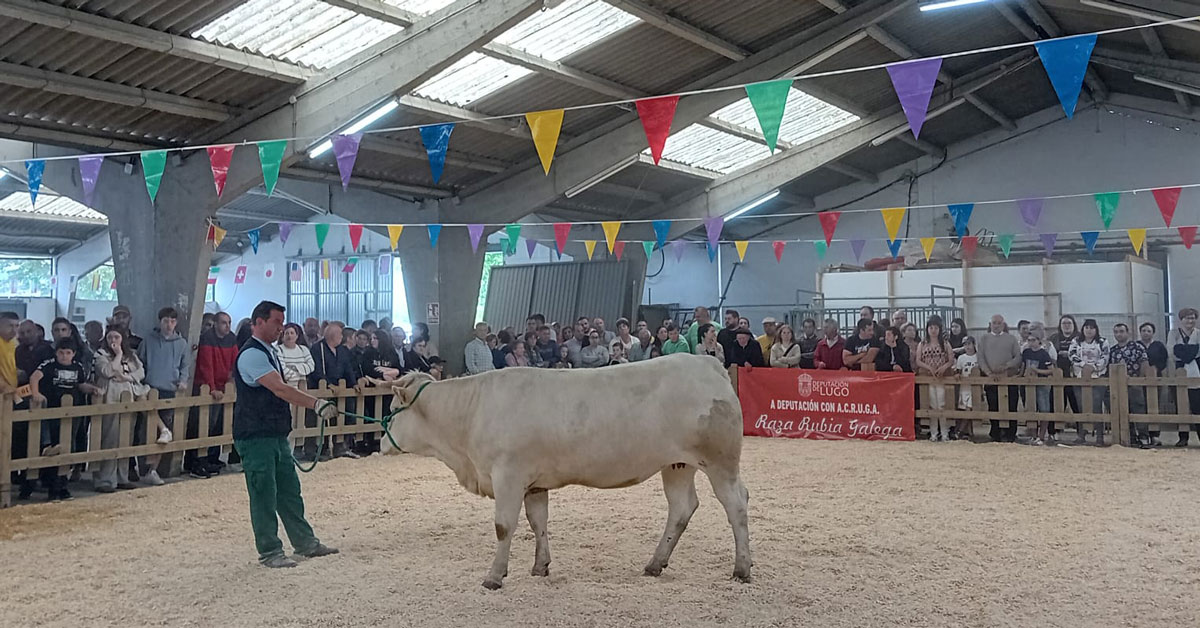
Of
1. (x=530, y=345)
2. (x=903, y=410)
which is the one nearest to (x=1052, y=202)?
(x=903, y=410)

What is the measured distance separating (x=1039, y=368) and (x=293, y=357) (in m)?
9.43

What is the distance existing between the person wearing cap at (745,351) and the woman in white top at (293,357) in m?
5.96

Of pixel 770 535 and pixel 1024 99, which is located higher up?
pixel 1024 99

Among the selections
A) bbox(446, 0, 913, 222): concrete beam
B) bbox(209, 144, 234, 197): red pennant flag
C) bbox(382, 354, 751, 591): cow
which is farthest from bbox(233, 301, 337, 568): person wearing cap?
bbox(446, 0, 913, 222): concrete beam

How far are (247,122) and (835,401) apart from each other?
29.1 feet

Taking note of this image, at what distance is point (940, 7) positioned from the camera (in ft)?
41.9

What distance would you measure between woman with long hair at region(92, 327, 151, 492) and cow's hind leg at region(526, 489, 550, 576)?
546cm

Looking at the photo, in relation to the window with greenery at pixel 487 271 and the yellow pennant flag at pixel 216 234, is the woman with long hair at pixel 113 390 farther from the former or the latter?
the window with greenery at pixel 487 271

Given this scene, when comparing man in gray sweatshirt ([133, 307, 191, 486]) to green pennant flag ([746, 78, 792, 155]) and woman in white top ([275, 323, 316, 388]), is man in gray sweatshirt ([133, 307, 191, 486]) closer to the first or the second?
woman in white top ([275, 323, 316, 388])

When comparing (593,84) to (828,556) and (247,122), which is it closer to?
(247,122)

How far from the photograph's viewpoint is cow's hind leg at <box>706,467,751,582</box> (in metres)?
5.35

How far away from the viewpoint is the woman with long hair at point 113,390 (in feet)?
29.5

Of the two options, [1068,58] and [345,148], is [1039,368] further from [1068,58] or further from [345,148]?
[345,148]

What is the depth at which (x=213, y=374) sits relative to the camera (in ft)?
33.4
